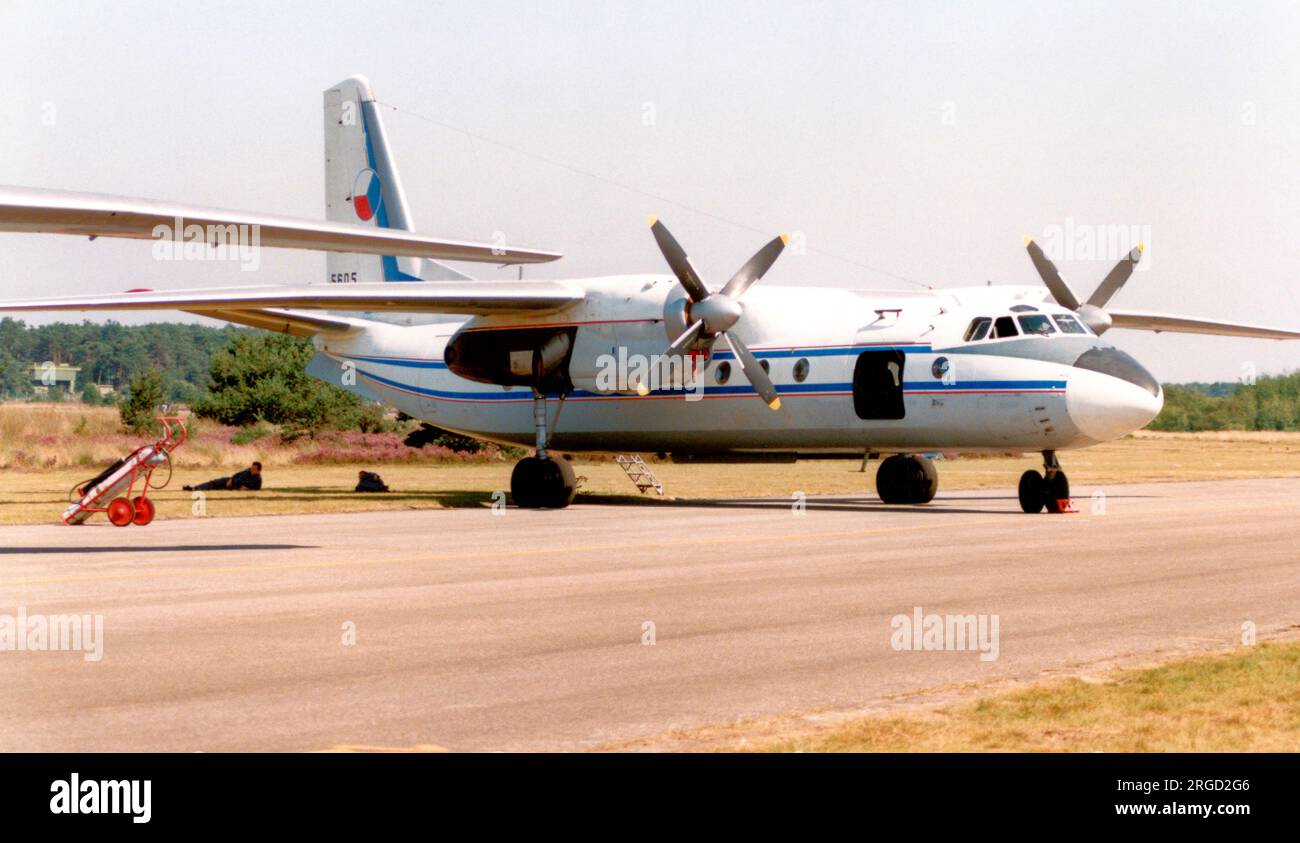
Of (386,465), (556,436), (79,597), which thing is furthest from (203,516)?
(386,465)

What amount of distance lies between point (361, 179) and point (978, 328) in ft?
58.6

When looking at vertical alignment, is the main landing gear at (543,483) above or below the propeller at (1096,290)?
below

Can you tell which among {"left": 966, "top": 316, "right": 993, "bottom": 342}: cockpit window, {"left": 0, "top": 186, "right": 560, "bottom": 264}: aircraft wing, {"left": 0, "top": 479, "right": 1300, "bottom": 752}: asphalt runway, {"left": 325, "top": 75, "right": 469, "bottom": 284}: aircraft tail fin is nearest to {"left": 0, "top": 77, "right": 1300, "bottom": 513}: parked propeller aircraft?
{"left": 966, "top": 316, "right": 993, "bottom": 342}: cockpit window

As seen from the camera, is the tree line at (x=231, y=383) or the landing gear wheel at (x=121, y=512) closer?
the landing gear wheel at (x=121, y=512)

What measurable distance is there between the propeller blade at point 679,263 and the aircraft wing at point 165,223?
1689cm

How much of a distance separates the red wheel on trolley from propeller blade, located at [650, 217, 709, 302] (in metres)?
10.7

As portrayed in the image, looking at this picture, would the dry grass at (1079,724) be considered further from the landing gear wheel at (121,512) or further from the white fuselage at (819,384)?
the landing gear wheel at (121,512)

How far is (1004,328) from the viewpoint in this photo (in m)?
27.0

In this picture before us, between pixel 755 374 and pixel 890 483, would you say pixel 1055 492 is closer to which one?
pixel 890 483

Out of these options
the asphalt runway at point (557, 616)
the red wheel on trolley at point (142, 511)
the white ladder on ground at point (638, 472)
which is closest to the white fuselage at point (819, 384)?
the asphalt runway at point (557, 616)

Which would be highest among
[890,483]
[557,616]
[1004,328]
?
[1004,328]

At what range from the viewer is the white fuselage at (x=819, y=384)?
26.2 metres

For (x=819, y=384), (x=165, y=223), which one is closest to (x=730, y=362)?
(x=819, y=384)
